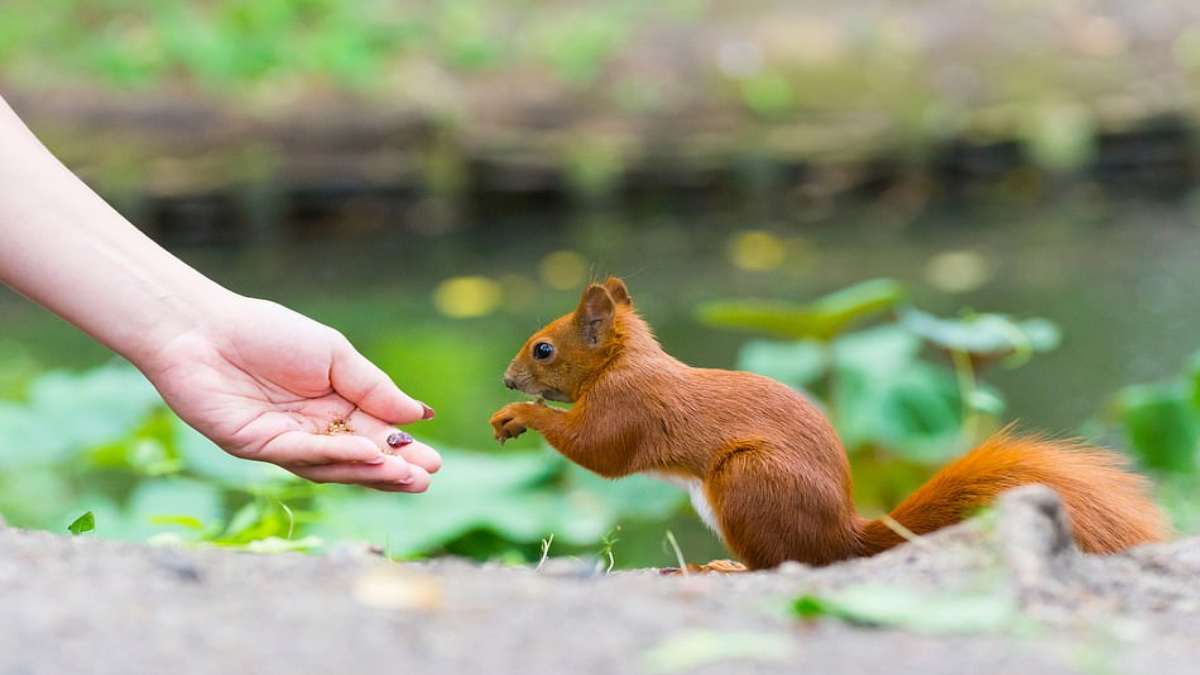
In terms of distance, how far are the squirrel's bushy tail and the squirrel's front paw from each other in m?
0.46

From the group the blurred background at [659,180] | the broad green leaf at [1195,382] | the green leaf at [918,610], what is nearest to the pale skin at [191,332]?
the green leaf at [918,610]

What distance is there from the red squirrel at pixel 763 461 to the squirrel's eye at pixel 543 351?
62 millimetres

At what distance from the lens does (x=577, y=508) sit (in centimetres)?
269

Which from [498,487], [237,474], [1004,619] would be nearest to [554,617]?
[1004,619]

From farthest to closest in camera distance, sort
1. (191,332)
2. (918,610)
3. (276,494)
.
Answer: (276,494) < (191,332) < (918,610)

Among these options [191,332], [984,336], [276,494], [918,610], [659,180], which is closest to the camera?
[918,610]

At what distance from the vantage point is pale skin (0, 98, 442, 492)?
1914 mm

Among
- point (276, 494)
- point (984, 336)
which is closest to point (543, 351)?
point (276, 494)

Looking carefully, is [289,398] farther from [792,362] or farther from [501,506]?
[792,362]

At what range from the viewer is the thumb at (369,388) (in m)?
2.00

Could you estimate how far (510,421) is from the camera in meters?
2.00

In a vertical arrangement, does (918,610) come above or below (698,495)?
below

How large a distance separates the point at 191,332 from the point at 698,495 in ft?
2.19

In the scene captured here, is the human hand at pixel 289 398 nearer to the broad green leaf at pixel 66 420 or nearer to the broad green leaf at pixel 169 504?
the broad green leaf at pixel 169 504
